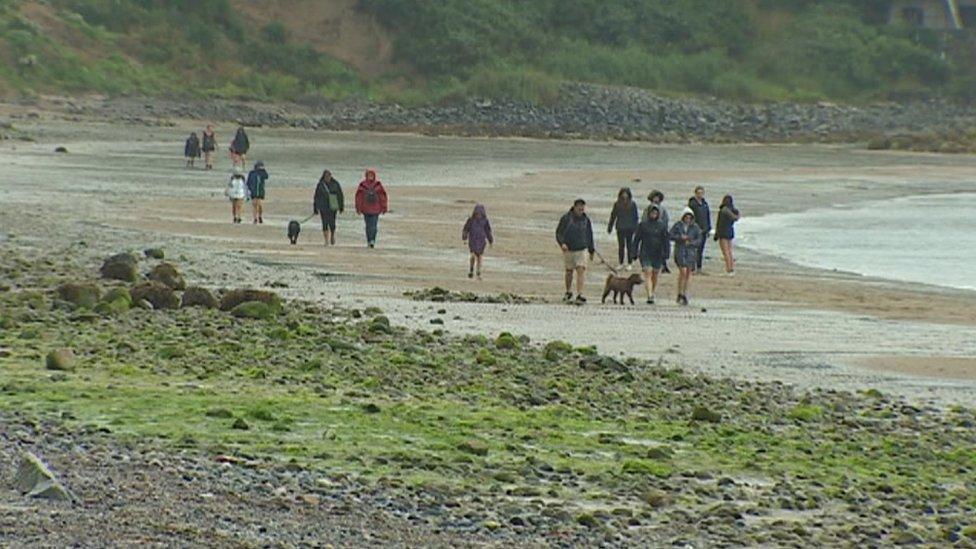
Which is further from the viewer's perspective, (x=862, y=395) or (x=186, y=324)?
(x=186, y=324)

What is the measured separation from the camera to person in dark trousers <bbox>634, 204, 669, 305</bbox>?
24.7 meters

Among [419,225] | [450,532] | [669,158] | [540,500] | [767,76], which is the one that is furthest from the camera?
[767,76]

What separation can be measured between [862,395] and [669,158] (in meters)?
42.9

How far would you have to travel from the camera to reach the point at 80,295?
797 inches

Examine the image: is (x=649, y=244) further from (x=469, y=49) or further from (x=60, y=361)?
(x=469, y=49)

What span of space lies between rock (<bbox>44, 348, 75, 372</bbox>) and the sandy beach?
5.06 meters

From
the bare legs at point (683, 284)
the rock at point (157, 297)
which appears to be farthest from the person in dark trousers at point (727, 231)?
the rock at point (157, 297)

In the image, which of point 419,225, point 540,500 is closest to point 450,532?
point 540,500

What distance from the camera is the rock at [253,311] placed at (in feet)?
65.9

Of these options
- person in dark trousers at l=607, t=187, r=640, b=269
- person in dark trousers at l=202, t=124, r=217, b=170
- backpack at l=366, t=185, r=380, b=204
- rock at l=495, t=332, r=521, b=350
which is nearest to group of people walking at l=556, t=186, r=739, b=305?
person in dark trousers at l=607, t=187, r=640, b=269

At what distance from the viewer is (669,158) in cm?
6041

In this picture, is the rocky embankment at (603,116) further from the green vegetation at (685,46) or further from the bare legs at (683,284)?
the bare legs at (683,284)

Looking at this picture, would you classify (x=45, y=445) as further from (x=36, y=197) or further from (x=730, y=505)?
(x=36, y=197)

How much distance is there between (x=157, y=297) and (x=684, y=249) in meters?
7.15
